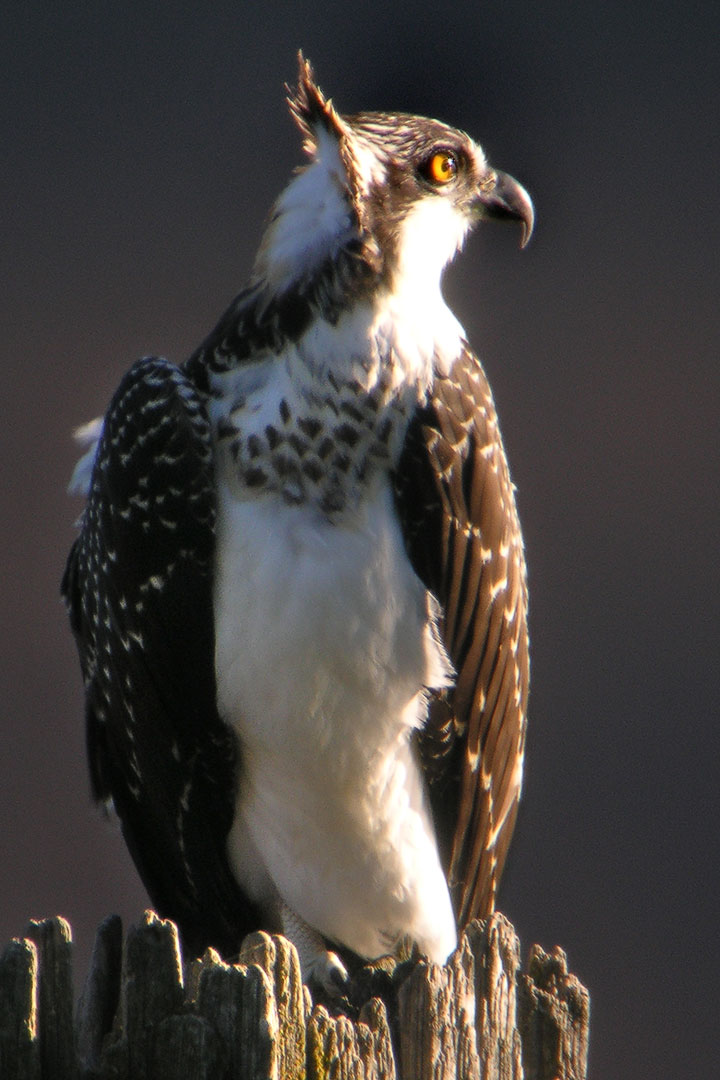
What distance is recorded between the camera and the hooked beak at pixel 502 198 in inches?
111

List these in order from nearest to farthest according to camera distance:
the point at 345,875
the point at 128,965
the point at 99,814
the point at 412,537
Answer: the point at 128,965 < the point at 412,537 < the point at 345,875 < the point at 99,814

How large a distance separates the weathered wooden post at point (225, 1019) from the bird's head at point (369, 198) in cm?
126

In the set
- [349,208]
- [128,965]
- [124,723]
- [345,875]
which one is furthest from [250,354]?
[128,965]

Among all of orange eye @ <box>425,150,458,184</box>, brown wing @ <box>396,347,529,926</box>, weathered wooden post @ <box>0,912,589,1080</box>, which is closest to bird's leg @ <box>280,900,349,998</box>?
brown wing @ <box>396,347,529,926</box>

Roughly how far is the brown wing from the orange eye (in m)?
0.32

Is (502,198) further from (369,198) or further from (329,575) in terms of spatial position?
(329,575)

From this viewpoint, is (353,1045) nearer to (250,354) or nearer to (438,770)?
(438,770)

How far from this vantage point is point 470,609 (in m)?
2.58

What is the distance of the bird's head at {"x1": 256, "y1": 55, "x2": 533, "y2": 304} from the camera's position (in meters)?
2.55

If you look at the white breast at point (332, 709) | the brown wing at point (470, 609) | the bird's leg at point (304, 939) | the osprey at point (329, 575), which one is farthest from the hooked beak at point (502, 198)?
the bird's leg at point (304, 939)

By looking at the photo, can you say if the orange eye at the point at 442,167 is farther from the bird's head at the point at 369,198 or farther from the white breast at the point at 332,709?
the white breast at the point at 332,709

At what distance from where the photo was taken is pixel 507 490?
2.69 meters

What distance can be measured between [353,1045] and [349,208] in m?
1.47

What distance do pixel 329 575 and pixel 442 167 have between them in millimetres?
804
